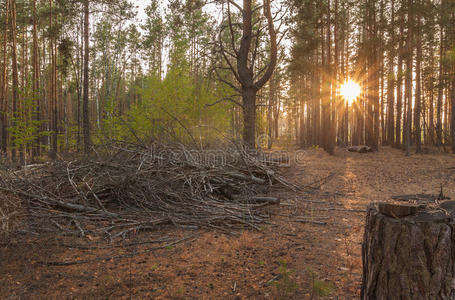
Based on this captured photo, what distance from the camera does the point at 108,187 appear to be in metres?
4.84

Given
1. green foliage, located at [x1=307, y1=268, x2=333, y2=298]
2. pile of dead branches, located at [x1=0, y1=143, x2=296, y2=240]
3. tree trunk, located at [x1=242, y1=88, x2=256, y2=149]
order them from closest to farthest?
green foliage, located at [x1=307, y1=268, x2=333, y2=298] < pile of dead branches, located at [x1=0, y1=143, x2=296, y2=240] < tree trunk, located at [x1=242, y1=88, x2=256, y2=149]

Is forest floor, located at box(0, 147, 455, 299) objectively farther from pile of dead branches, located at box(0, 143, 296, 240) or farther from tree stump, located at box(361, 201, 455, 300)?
tree stump, located at box(361, 201, 455, 300)

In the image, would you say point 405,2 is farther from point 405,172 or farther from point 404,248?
point 404,248

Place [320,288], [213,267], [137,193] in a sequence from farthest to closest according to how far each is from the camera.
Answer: [137,193] < [213,267] < [320,288]

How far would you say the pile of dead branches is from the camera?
13.0ft

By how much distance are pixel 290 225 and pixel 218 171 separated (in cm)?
193

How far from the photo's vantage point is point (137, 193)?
4730 millimetres

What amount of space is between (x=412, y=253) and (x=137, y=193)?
4197mm

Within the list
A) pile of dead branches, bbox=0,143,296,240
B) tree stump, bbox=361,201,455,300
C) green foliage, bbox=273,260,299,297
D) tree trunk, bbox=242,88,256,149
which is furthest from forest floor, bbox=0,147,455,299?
tree trunk, bbox=242,88,256,149

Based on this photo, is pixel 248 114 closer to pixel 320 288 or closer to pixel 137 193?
pixel 137 193

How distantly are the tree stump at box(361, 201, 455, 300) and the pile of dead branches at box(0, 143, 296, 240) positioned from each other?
97.9 inches

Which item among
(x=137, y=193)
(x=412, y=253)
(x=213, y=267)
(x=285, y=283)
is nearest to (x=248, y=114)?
(x=137, y=193)

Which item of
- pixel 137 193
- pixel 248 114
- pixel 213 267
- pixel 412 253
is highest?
pixel 248 114

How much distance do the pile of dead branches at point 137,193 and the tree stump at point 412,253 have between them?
249 centimetres
